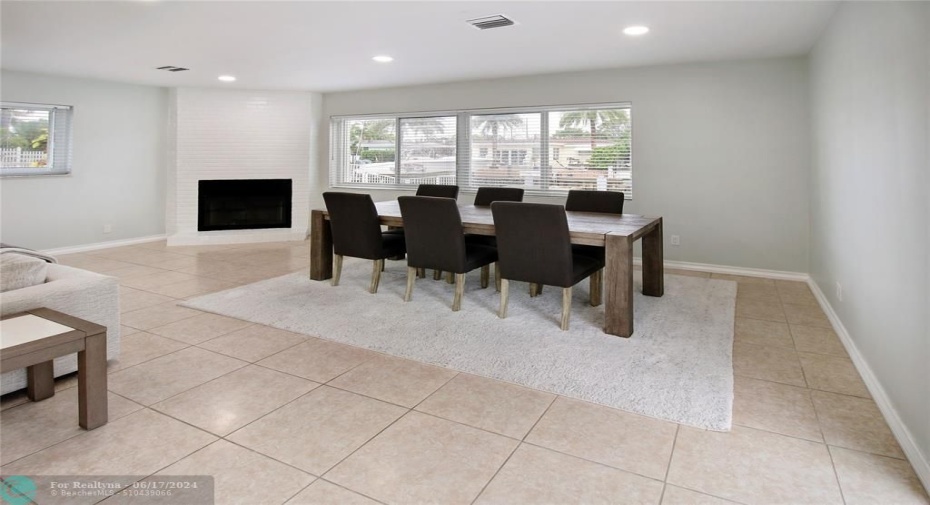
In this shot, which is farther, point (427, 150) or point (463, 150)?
point (427, 150)

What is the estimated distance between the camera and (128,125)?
6535mm

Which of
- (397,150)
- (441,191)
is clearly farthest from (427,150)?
(441,191)

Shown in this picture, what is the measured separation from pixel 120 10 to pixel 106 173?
3763 mm

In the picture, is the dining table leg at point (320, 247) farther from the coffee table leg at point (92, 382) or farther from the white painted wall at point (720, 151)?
the white painted wall at point (720, 151)

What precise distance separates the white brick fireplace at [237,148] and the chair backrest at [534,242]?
15.2ft

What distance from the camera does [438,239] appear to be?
3.59 meters

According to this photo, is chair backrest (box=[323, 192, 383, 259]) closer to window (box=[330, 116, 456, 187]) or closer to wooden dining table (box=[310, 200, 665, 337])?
wooden dining table (box=[310, 200, 665, 337])

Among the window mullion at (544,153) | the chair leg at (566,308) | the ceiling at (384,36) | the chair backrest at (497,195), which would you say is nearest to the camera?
the chair leg at (566,308)

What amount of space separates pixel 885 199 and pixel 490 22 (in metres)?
2.65

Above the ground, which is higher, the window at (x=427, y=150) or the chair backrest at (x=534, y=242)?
the window at (x=427, y=150)

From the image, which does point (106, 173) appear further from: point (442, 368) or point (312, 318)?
point (442, 368)

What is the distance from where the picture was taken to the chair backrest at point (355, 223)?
3.93 meters

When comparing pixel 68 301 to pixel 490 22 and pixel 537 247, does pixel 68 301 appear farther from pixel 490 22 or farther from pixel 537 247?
pixel 490 22

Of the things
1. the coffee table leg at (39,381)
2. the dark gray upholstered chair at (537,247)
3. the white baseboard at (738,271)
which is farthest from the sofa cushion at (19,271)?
the white baseboard at (738,271)
